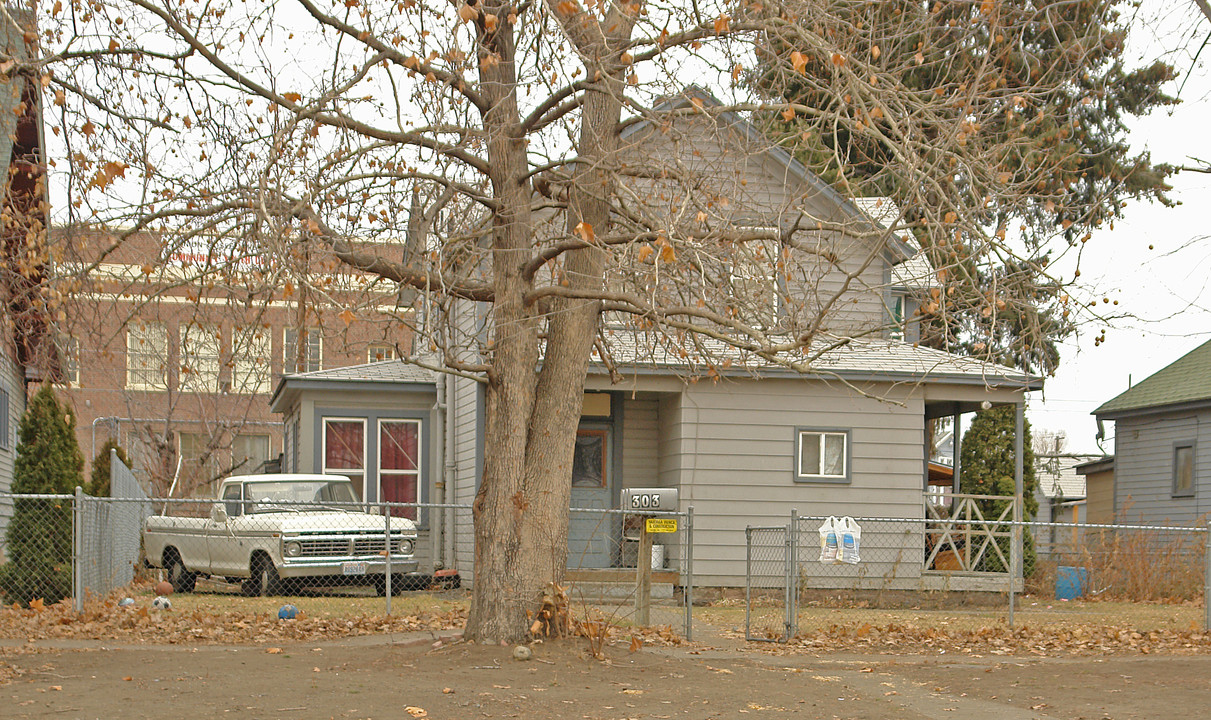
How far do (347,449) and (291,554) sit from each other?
382cm

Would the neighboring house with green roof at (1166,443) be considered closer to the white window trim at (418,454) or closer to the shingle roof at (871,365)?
the shingle roof at (871,365)

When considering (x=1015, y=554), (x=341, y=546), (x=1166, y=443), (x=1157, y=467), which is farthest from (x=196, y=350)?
(x=1157, y=467)

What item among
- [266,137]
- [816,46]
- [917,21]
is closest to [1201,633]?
[917,21]

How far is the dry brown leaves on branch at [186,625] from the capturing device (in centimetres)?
1171

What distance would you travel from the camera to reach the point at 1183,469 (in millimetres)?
28234

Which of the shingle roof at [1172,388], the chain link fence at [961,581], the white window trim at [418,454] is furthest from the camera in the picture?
the shingle roof at [1172,388]

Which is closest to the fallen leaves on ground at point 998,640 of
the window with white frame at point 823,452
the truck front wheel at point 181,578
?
the window with white frame at point 823,452

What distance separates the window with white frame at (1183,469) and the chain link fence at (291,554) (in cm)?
1531

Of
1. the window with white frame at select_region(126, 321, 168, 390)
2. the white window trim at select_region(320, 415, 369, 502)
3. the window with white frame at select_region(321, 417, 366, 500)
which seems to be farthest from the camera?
the window with white frame at select_region(321, 417, 366, 500)

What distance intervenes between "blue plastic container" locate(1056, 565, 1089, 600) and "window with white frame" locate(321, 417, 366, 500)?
464 inches

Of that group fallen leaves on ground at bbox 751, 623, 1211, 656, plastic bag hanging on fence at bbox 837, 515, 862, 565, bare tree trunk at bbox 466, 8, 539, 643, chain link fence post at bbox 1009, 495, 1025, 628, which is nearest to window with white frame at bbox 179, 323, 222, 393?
bare tree trunk at bbox 466, 8, 539, 643

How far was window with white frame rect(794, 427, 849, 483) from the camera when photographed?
720 inches

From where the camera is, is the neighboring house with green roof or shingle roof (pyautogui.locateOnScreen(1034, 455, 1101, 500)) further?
shingle roof (pyautogui.locateOnScreen(1034, 455, 1101, 500))

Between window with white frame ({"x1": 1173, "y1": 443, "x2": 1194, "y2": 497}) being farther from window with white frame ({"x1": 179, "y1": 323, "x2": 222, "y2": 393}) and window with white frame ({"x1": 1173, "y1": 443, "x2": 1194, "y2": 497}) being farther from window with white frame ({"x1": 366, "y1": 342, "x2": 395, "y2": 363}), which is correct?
window with white frame ({"x1": 179, "y1": 323, "x2": 222, "y2": 393})
